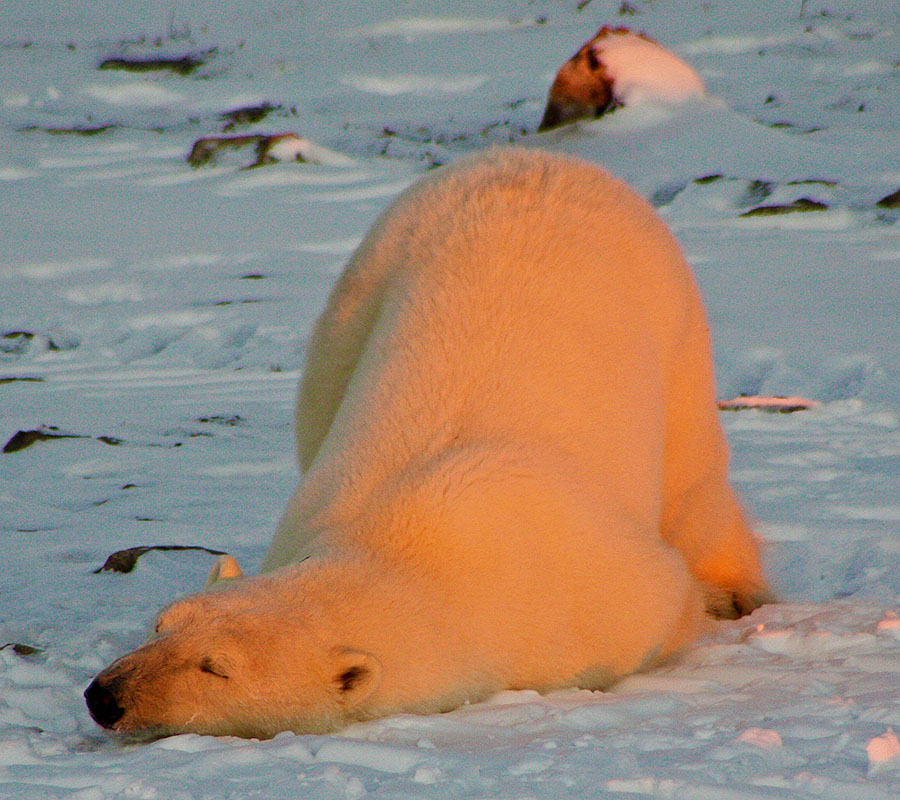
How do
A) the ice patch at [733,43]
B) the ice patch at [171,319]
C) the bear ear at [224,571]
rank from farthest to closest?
the ice patch at [733,43]
the ice patch at [171,319]
the bear ear at [224,571]

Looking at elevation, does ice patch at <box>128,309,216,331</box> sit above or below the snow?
below

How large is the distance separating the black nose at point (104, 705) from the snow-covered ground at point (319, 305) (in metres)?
0.06

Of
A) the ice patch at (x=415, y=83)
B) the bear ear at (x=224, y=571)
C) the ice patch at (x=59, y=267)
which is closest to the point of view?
the bear ear at (x=224, y=571)

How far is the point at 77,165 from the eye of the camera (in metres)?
12.8

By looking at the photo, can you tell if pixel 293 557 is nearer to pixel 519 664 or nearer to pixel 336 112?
pixel 519 664

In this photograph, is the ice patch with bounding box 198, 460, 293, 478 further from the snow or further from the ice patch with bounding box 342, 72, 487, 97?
the ice patch with bounding box 342, 72, 487, 97

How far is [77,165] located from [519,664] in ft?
35.9

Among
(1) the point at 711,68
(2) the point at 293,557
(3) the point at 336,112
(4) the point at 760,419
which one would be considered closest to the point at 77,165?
(3) the point at 336,112

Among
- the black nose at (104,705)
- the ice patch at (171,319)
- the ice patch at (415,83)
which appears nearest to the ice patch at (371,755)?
the black nose at (104,705)

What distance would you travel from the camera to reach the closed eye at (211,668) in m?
2.61

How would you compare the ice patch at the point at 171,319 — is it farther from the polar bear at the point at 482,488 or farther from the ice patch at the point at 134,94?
the ice patch at the point at 134,94

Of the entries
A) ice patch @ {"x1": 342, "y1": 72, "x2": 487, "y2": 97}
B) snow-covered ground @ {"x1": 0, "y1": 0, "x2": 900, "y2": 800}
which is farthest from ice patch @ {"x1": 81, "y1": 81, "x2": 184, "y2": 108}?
ice patch @ {"x1": 342, "y1": 72, "x2": 487, "y2": 97}

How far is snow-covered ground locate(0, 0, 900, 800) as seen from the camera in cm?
239

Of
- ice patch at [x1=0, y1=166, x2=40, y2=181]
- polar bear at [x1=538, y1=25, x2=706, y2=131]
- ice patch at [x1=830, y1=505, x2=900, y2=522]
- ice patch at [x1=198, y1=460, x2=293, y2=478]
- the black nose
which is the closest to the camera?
the black nose
